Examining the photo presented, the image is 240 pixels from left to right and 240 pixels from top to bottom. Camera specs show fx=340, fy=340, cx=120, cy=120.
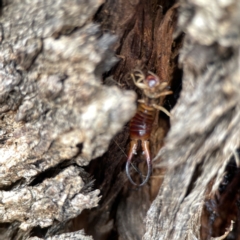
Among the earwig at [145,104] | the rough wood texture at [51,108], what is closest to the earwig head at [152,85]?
the earwig at [145,104]

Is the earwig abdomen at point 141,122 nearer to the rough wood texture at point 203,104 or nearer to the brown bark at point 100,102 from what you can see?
the brown bark at point 100,102

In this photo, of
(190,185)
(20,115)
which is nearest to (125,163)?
(190,185)

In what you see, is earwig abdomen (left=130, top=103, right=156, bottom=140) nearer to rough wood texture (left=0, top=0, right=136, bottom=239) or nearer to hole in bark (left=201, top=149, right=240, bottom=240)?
rough wood texture (left=0, top=0, right=136, bottom=239)

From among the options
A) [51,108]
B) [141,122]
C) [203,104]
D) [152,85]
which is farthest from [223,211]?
[51,108]

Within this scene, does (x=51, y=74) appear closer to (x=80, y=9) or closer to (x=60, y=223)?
(x=80, y=9)

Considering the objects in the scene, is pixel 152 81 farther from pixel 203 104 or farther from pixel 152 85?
pixel 203 104
